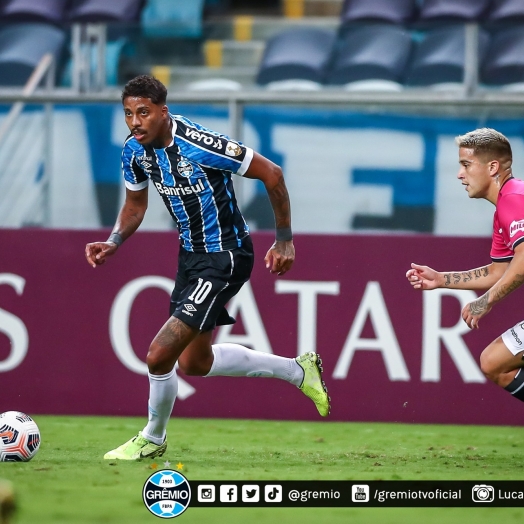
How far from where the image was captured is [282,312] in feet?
27.5

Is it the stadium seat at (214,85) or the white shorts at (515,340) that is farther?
the stadium seat at (214,85)

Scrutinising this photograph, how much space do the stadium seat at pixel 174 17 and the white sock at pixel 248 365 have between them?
5.21 meters

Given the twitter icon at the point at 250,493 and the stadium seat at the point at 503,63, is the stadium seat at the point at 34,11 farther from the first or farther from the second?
the twitter icon at the point at 250,493

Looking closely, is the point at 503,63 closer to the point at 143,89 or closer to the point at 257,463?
the point at 143,89

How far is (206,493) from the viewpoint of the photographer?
4.89 metres

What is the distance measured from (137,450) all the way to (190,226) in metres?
1.34

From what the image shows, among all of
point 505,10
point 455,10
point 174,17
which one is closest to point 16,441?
point 174,17

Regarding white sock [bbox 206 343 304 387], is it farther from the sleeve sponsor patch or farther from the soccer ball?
the sleeve sponsor patch

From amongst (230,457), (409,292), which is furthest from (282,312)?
(230,457)

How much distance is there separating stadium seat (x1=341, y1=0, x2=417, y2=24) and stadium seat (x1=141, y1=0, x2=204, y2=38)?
1.81 meters

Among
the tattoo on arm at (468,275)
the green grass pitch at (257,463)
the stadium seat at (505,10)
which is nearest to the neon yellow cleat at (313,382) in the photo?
the green grass pitch at (257,463)

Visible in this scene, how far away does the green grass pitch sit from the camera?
15.2 ft

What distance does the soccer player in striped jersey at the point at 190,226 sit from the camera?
602 cm

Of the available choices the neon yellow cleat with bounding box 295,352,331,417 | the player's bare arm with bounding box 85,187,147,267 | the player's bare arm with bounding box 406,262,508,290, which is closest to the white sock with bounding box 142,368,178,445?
the player's bare arm with bounding box 85,187,147,267
